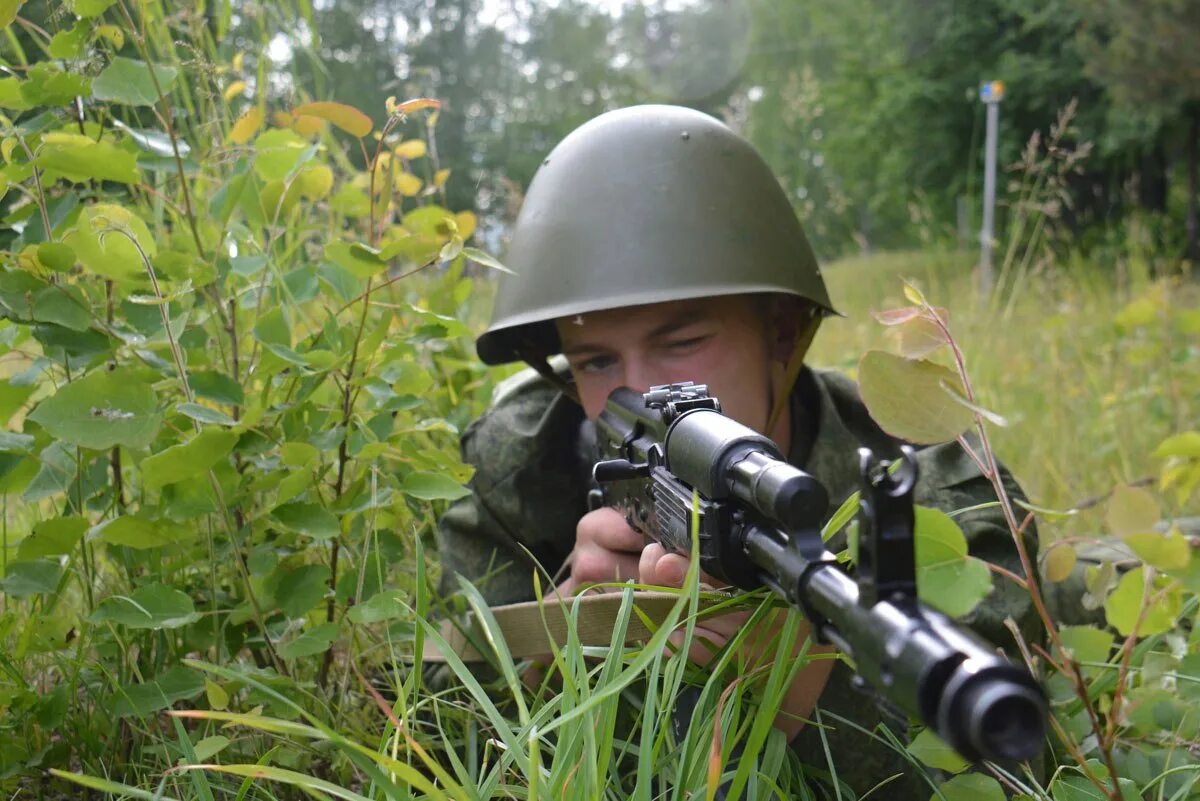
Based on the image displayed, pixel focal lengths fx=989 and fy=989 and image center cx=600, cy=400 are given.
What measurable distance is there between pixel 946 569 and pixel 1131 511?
160 millimetres

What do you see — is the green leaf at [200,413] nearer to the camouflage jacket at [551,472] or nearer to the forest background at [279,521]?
the forest background at [279,521]

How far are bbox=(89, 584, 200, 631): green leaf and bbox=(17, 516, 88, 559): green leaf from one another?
0.12 m

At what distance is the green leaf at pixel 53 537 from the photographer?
1.44 meters

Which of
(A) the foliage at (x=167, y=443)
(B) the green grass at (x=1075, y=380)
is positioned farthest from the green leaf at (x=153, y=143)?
(B) the green grass at (x=1075, y=380)

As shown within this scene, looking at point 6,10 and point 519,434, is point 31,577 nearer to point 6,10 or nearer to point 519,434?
point 6,10

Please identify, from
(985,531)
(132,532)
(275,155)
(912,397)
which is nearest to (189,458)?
(132,532)

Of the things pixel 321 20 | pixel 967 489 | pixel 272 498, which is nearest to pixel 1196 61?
pixel 321 20

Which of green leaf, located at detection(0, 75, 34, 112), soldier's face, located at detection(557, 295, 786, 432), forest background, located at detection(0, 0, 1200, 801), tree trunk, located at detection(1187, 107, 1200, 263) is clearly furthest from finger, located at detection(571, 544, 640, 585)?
tree trunk, located at detection(1187, 107, 1200, 263)

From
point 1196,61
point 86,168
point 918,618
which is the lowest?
point 1196,61

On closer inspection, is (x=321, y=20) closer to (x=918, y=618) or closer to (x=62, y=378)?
(x=62, y=378)

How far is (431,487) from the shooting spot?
5.05ft

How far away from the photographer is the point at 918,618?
750 millimetres

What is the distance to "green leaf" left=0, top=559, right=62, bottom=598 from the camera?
1449 mm

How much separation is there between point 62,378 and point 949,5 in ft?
70.7
